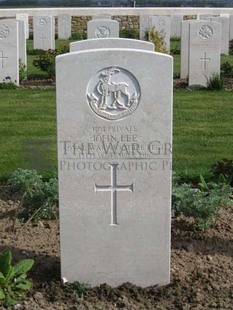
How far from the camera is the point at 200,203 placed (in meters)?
5.45

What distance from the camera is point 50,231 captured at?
18.6ft

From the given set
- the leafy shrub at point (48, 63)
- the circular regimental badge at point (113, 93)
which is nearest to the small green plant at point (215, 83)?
the leafy shrub at point (48, 63)

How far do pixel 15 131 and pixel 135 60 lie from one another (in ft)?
17.7

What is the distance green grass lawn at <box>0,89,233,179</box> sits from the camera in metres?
7.93

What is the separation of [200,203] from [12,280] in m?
1.60

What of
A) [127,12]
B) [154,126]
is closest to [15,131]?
[154,126]

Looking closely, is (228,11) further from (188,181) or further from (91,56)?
(91,56)

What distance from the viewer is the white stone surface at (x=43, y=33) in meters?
21.0

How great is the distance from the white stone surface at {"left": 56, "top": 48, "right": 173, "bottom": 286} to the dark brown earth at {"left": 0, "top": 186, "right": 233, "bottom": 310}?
0.39 feet

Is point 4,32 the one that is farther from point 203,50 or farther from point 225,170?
point 225,170

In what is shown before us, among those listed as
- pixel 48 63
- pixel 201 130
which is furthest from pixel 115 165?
pixel 48 63

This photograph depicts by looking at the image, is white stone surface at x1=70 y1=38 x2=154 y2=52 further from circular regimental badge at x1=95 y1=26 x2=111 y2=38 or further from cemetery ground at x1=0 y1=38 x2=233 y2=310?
circular regimental badge at x1=95 y1=26 x2=111 y2=38

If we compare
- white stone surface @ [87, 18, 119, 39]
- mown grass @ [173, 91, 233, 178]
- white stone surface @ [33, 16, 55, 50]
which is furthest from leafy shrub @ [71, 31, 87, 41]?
mown grass @ [173, 91, 233, 178]

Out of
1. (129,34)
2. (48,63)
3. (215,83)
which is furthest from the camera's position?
(129,34)
